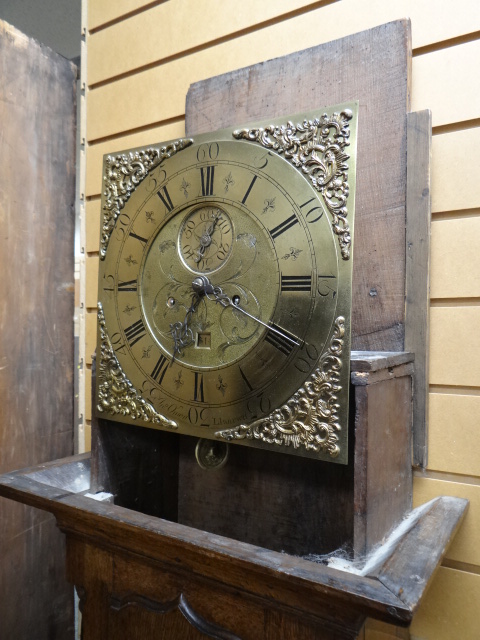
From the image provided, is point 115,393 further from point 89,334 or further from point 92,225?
point 92,225

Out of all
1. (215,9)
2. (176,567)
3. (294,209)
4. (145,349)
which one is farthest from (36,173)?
(176,567)

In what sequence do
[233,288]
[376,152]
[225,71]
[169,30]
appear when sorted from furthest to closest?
[169,30] < [225,71] < [376,152] < [233,288]

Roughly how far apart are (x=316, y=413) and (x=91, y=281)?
3.12 feet

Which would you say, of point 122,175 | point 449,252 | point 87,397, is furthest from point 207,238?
point 87,397

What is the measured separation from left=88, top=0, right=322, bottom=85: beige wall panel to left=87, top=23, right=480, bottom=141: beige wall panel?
3 centimetres

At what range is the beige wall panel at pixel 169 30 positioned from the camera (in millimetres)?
1215

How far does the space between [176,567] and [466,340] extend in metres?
0.66

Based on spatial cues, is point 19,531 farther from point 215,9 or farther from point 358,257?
point 215,9

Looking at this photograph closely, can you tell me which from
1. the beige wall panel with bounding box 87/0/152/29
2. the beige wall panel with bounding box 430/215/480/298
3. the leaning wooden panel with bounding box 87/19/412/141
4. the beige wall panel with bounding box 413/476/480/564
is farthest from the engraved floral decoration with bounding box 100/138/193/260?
the beige wall panel with bounding box 413/476/480/564

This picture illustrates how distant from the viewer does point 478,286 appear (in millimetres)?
934

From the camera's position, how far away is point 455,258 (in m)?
0.96

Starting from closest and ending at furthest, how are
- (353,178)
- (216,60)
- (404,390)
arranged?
(353,178), (404,390), (216,60)

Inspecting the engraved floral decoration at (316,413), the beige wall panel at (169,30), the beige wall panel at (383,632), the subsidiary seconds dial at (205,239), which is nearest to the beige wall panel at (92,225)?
the beige wall panel at (169,30)

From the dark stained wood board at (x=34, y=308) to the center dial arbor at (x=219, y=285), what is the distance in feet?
1.52
